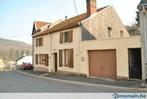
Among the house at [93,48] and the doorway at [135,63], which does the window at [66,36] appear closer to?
the house at [93,48]

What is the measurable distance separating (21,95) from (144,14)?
14177mm

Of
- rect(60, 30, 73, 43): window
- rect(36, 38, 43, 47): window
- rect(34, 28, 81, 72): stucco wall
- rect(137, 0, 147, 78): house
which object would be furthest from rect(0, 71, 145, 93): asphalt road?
rect(36, 38, 43, 47): window

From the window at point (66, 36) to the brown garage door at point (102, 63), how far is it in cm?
371

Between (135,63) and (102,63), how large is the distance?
3.79 metres

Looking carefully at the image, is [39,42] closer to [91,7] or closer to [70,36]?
[70,36]

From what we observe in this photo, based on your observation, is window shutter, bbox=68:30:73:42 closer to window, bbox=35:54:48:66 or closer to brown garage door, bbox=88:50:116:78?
brown garage door, bbox=88:50:116:78

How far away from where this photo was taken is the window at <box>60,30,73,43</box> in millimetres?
27328

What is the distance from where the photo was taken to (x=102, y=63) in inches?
887

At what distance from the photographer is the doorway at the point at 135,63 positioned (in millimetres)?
18977

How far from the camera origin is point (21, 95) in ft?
20.6

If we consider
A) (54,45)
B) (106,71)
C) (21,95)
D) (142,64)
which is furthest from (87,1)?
(21,95)

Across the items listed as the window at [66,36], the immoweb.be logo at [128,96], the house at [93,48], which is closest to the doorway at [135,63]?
the house at [93,48]

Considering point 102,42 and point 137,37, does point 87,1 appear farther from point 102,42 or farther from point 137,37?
point 137,37

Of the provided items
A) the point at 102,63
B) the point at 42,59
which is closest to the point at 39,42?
the point at 42,59
